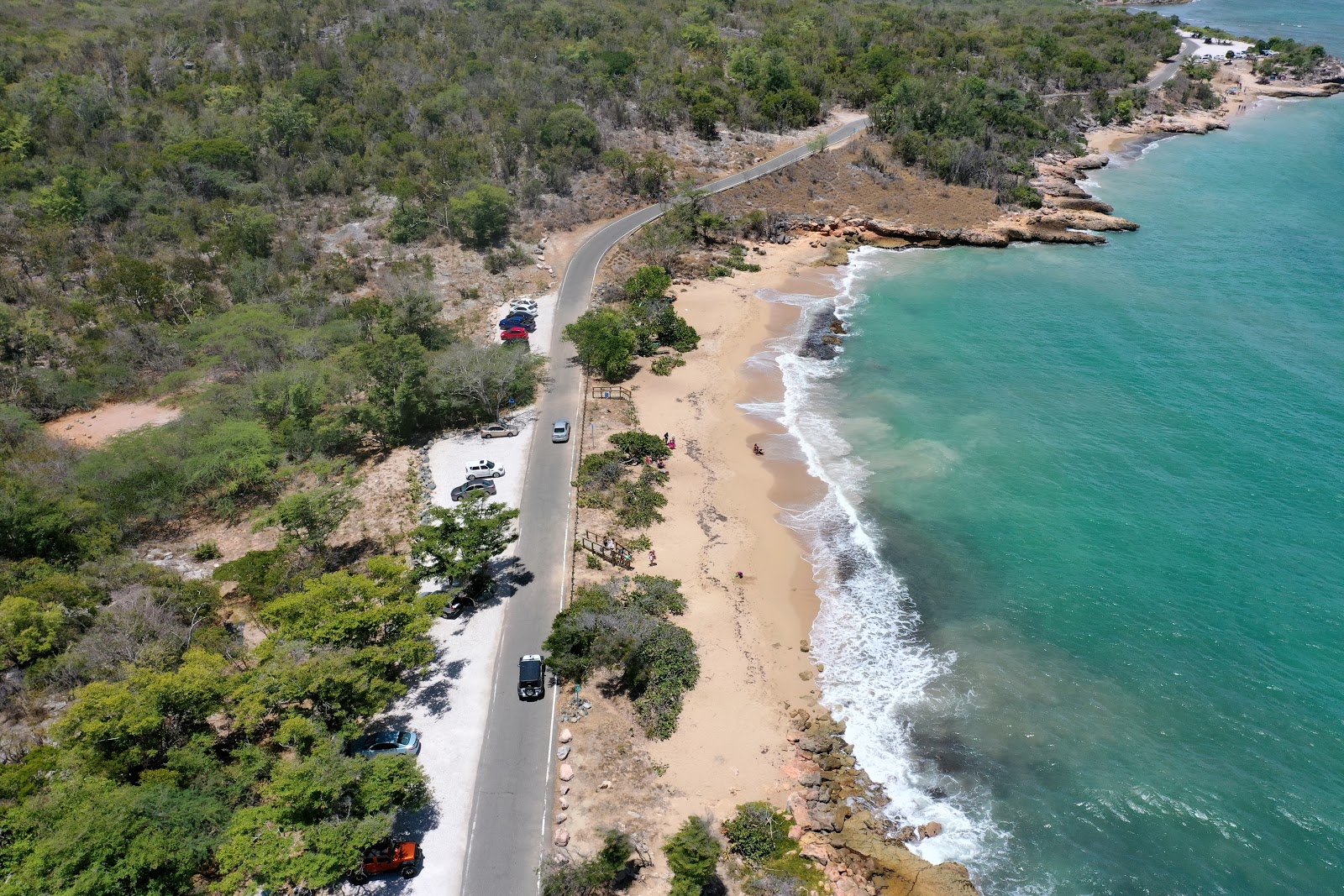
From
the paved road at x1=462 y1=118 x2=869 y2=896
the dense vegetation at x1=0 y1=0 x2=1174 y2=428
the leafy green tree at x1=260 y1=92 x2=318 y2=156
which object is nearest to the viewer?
the paved road at x1=462 y1=118 x2=869 y2=896

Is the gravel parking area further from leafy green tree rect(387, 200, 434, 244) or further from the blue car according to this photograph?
leafy green tree rect(387, 200, 434, 244)

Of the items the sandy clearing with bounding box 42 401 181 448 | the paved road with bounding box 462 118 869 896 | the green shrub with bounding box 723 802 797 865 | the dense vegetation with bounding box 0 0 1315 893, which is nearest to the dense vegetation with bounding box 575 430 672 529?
the dense vegetation with bounding box 0 0 1315 893

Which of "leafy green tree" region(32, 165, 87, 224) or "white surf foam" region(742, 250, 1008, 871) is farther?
"leafy green tree" region(32, 165, 87, 224)

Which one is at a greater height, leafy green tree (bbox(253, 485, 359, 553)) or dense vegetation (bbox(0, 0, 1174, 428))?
dense vegetation (bbox(0, 0, 1174, 428))

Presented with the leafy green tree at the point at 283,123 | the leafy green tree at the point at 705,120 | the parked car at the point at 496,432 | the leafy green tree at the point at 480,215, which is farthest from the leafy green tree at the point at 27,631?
the leafy green tree at the point at 705,120

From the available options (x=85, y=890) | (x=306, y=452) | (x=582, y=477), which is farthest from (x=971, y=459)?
(x=85, y=890)

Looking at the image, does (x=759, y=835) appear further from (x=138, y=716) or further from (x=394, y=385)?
(x=394, y=385)
